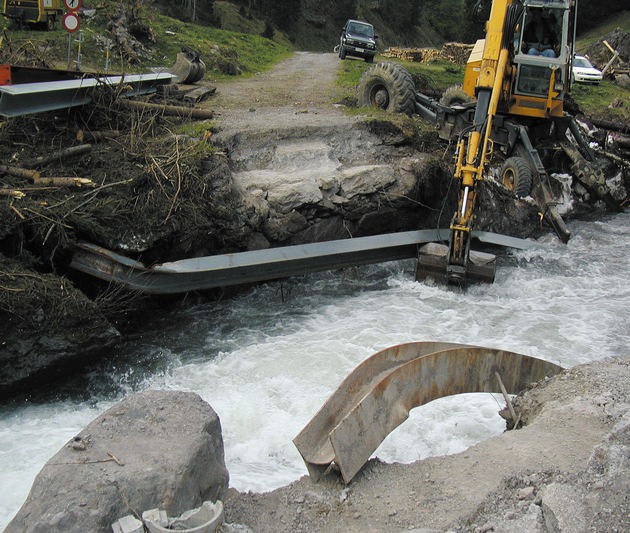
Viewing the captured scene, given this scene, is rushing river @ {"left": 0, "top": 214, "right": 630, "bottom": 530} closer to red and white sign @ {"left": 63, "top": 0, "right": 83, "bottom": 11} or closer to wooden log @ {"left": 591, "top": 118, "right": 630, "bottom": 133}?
red and white sign @ {"left": 63, "top": 0, "right": 83, "bottom": 11}

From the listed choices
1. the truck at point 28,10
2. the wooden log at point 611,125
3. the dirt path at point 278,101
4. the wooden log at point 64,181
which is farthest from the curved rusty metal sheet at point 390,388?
the truck at point 28,10

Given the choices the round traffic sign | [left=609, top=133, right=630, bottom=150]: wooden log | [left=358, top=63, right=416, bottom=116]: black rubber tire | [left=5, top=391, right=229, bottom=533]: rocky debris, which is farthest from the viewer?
[left=609, top=133, right=630, bottom=150]: wooden log

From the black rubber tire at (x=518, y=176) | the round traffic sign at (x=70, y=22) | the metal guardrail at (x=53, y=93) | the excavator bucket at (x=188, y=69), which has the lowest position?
the black rubber tire at (x=518, y=176)

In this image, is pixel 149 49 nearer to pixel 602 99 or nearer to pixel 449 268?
pixel 449 268

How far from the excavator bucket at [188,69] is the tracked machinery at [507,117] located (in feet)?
11.3

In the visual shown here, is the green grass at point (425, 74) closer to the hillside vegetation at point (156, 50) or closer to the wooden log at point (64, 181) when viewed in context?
the hillside vegetation at point (156, 50)

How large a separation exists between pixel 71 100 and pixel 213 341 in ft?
12.2

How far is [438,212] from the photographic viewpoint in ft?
35.6

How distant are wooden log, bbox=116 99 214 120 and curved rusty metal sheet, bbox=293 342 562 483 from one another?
598 centimetres

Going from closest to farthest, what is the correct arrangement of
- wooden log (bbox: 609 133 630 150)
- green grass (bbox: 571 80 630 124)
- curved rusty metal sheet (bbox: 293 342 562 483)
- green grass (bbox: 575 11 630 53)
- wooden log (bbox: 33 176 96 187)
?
curved rusty metal sheet (bbox: 293 342 562 483) → wooden log (bbox: 33 176 96 187) → wooden log (bbox: 609 133 630 150) → green grass (bbox: 571 80 630 124) → green grass (bbox: 575 11 630 53)

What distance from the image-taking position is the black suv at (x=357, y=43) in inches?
942

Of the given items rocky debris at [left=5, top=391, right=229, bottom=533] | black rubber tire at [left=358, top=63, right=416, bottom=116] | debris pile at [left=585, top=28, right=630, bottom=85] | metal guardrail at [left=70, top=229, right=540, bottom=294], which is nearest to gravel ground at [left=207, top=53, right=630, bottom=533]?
rocky debris at [left=5, top=391, right=229, bottom=533]

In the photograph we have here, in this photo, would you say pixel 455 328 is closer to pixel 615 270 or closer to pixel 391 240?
pixel 391 240

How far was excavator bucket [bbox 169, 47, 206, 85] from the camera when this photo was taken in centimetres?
1419
